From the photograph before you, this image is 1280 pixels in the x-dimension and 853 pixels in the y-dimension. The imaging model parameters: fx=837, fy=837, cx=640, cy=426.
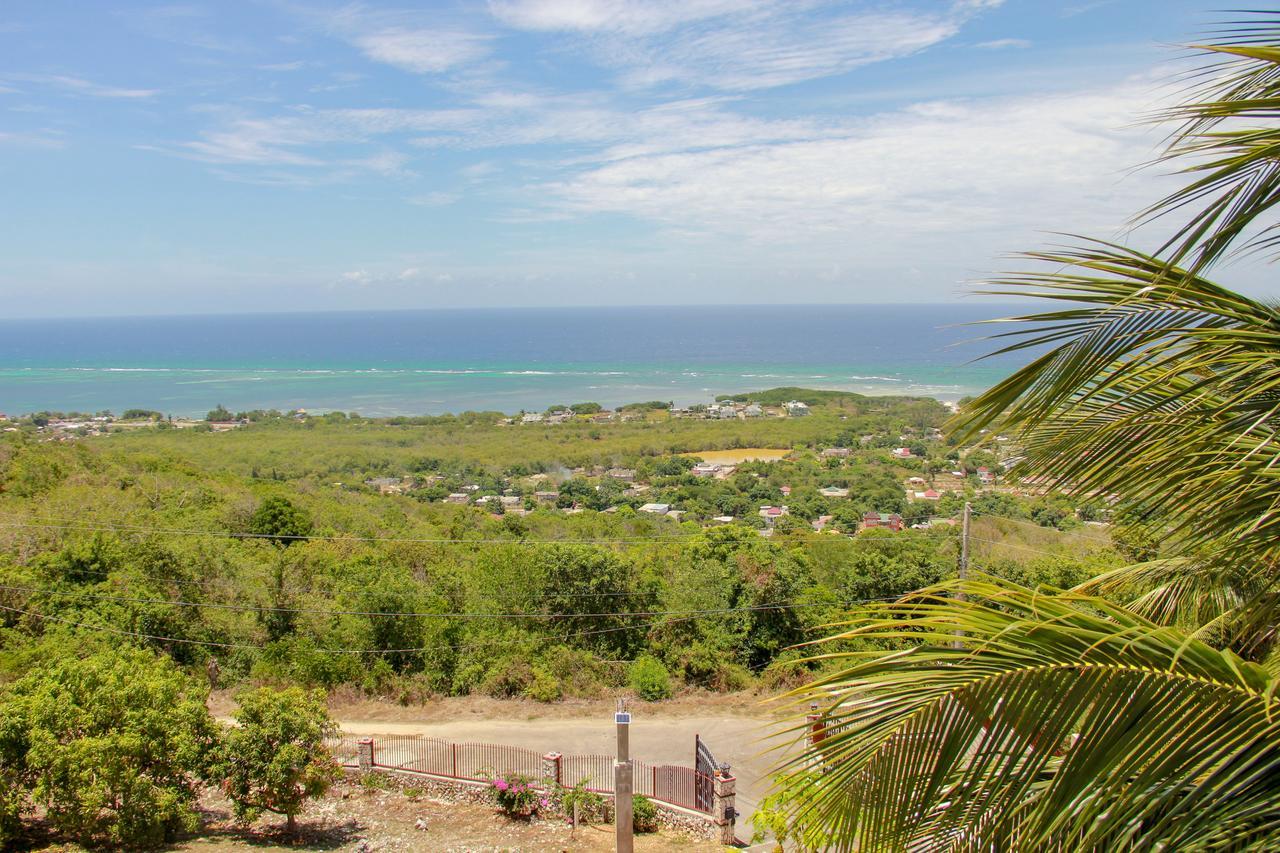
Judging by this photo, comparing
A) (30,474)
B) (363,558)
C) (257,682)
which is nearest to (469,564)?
(363,558)

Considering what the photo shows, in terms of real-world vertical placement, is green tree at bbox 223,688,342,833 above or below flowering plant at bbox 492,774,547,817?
above

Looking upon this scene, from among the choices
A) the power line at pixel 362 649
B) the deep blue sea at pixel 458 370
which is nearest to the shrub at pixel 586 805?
the power line at pixel 362 649

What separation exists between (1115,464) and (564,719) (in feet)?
46.2

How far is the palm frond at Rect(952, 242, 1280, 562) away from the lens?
5.85ft

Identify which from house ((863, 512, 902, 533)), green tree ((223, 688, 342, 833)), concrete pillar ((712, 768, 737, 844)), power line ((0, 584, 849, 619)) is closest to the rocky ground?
concrete pillar ((712, 768, 737, 844))

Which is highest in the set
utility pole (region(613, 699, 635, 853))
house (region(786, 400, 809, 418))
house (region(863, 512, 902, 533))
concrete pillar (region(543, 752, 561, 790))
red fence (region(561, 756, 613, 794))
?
house (region(786, 400, 809, 418))

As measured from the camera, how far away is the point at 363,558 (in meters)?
20.3

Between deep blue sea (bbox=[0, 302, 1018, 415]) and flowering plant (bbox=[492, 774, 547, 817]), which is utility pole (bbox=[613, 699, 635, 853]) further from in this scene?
deep blue sea (bbox=[0, 302, 1018, 415])

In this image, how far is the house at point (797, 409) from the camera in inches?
2393

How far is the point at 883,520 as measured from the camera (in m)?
29.6

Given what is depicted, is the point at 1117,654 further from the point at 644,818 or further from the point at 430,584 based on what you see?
the point at 430,584

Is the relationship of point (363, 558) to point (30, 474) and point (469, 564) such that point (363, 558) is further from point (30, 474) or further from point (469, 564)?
point (30, 474)

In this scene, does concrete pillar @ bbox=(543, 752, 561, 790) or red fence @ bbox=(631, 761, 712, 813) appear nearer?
red fence @ bbox=(631, 761, 712, 813)

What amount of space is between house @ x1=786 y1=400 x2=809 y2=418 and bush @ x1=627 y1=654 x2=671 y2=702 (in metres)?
45.1
